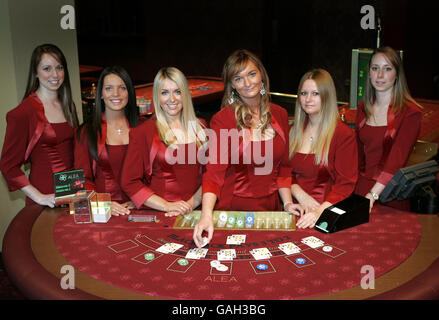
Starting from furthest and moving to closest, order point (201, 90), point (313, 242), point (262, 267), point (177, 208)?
1. point (201, 90)
2. point (177, 208)
3. point (313, 242)
4. point (262, 267)

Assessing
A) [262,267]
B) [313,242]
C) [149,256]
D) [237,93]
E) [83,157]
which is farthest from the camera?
[83,157]

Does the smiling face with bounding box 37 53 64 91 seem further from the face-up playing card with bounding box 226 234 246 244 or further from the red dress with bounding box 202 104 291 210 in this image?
the face-up playing card with bounding box 226 234 246 244

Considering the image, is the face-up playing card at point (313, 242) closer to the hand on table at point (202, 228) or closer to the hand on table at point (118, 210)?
the hand on table at point (202, 228)

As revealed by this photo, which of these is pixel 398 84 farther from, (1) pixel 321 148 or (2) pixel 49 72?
(2) pixel 49 72

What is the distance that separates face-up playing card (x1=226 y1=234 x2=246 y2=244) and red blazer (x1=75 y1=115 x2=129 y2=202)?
1004 mm

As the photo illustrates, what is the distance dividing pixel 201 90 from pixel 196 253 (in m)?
4.45

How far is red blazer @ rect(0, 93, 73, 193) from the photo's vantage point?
9.67 feet

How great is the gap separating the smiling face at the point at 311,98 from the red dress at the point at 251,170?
0.20 m

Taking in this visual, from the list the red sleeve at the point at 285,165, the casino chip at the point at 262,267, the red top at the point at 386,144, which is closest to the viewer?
the casino chip at the point at 262,267

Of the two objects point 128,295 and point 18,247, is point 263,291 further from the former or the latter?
point 18,247

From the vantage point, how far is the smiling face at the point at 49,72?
303cm

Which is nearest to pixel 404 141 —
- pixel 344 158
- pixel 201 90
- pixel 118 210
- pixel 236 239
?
pixel 344 158

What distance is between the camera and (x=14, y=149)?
9.69 feet

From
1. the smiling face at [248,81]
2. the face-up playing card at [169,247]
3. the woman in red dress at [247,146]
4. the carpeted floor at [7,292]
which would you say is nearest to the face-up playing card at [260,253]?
the face-up playing card at [169,247]
